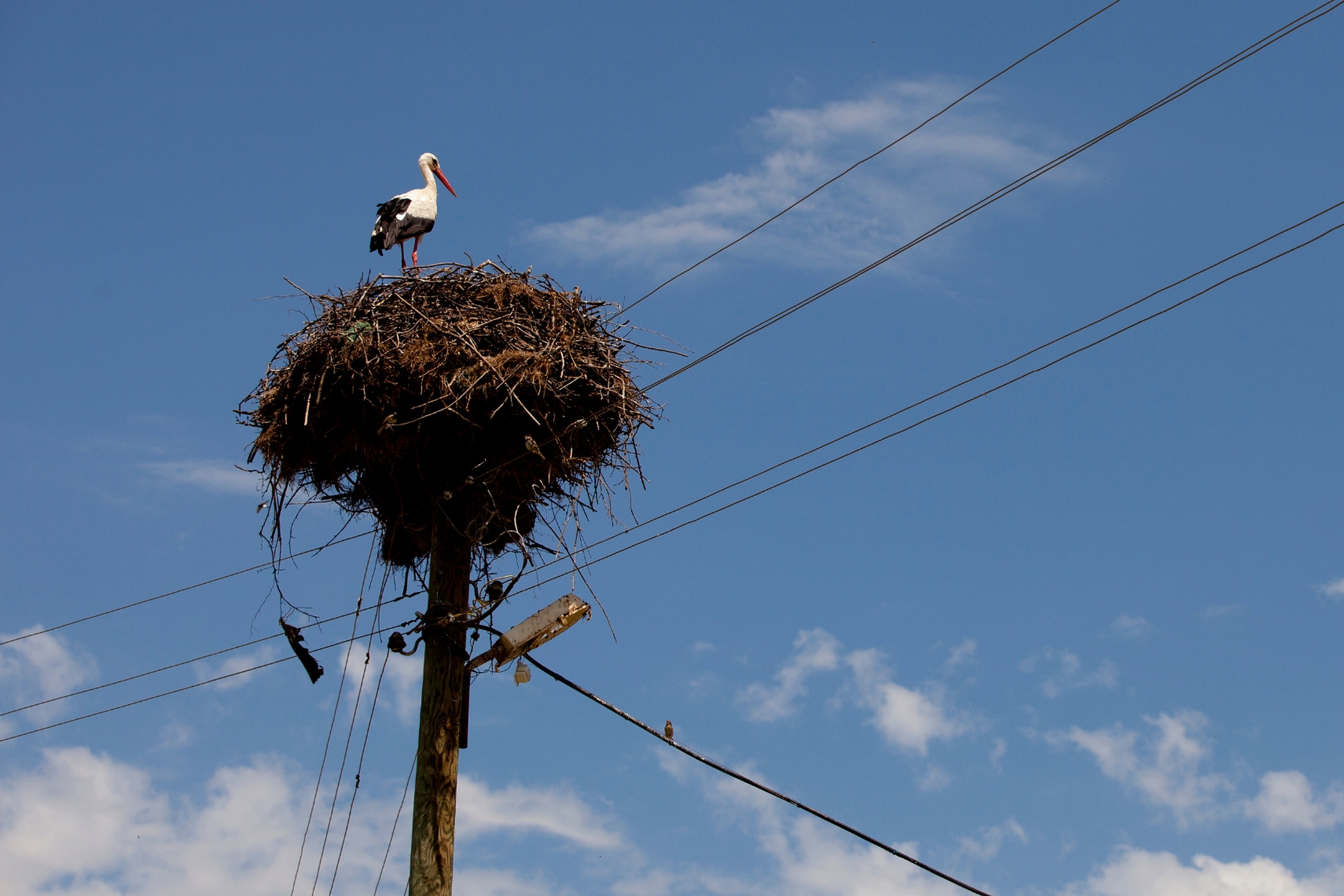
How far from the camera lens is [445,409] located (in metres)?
6.70

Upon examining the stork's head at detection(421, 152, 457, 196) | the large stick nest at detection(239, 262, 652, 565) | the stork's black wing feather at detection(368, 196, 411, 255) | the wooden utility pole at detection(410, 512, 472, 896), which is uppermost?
the stork's head at detection(421, 152, 457, 196)

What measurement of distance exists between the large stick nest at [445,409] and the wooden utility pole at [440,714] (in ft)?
0.61

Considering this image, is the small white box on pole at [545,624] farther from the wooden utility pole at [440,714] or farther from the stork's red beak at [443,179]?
the stork's red beak at [443,179]

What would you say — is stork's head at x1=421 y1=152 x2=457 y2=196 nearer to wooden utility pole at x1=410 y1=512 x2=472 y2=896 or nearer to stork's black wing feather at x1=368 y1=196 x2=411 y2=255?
stork's black wing feather at x1=368 y1=196 x2=411 y2=255

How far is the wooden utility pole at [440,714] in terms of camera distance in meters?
6.05

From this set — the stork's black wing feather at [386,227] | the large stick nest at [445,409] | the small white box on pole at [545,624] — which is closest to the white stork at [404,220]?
the stork's black wing feather at [386,227]

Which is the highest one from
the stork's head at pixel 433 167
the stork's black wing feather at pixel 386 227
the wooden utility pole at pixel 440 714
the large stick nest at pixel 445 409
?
the stork's head at pixel 433 167

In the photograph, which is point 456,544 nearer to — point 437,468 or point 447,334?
point 437,468

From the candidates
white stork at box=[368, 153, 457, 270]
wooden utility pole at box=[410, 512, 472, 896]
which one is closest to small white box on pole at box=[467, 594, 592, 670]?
wooden utility pole at box=[410, 512, 472, 896]

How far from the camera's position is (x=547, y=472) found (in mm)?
7277

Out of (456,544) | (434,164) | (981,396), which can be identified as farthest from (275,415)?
(434,164)

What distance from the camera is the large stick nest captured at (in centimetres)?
700

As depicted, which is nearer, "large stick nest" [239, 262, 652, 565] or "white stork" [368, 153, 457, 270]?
"large stick nest" [239, 262, 652, 565]

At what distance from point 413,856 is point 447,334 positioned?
2807 millimetres
